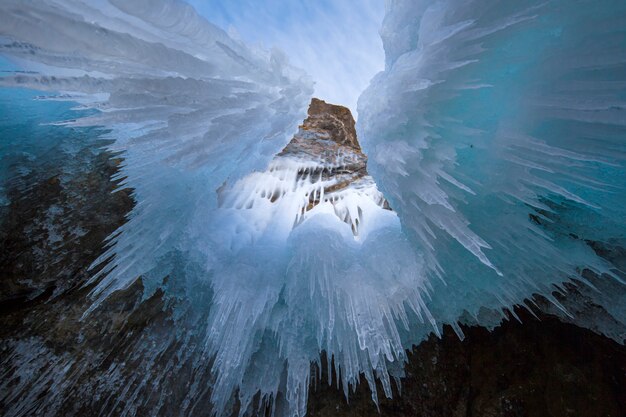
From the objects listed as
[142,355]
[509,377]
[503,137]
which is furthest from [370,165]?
[142,355]

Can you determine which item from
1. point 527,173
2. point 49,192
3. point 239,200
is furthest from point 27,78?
point 527,173

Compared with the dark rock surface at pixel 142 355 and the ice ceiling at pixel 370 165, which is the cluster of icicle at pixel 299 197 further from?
the dark rock surface at pixel 142 355

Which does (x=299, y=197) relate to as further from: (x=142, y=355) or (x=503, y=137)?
(x=503, y=137)

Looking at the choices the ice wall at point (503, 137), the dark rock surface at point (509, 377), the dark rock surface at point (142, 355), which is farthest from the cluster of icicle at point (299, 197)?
the dark rock surface at point (509, 377)

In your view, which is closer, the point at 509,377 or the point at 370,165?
the point at 370,165

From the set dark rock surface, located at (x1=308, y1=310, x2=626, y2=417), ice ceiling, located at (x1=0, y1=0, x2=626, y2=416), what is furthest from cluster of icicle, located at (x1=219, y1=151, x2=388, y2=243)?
dark rock surface, located at (x1=308, y1=310, x2=626, y2=417)
